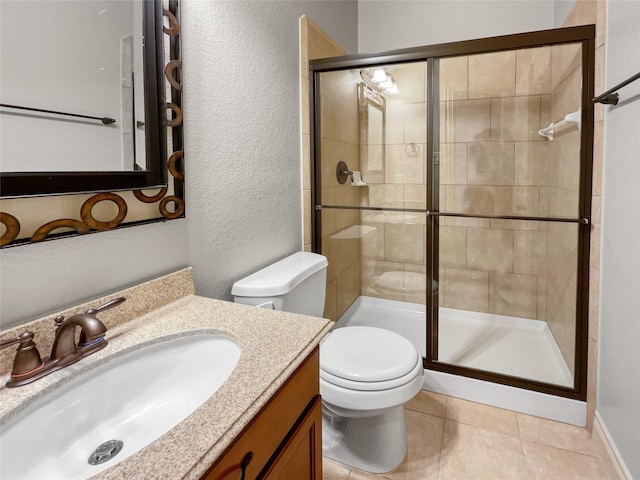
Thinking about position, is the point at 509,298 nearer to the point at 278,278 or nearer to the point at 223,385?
the point at 278,278

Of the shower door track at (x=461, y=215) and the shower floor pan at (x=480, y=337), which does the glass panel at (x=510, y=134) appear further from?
the shower floor pan at (x=480, y=337)

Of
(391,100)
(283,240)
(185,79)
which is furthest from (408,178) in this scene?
(185,79)

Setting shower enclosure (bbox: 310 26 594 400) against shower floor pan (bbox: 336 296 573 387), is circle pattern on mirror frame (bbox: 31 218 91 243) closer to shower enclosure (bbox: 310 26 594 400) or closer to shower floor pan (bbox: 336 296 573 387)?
shower enclosure (bbox: 310 26 594 400)

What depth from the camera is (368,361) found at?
1.43m

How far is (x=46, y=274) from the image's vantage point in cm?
84

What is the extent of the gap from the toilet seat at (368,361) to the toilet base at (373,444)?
0.20 metres

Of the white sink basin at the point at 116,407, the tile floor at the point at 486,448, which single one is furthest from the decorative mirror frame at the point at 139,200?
the tile floor at the point at 486,448

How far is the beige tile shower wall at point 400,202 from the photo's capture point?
2.18 meters

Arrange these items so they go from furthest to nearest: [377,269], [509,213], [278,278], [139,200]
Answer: [377,269] < [509,213] < [278,278] < [139,200]

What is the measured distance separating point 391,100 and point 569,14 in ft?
3.23

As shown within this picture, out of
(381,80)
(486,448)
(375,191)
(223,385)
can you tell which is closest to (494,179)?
(375,191)

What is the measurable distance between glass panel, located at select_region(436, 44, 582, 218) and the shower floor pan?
0.69 m

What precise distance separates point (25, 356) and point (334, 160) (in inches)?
71.8

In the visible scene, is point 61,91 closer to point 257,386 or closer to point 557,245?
point 257,386
